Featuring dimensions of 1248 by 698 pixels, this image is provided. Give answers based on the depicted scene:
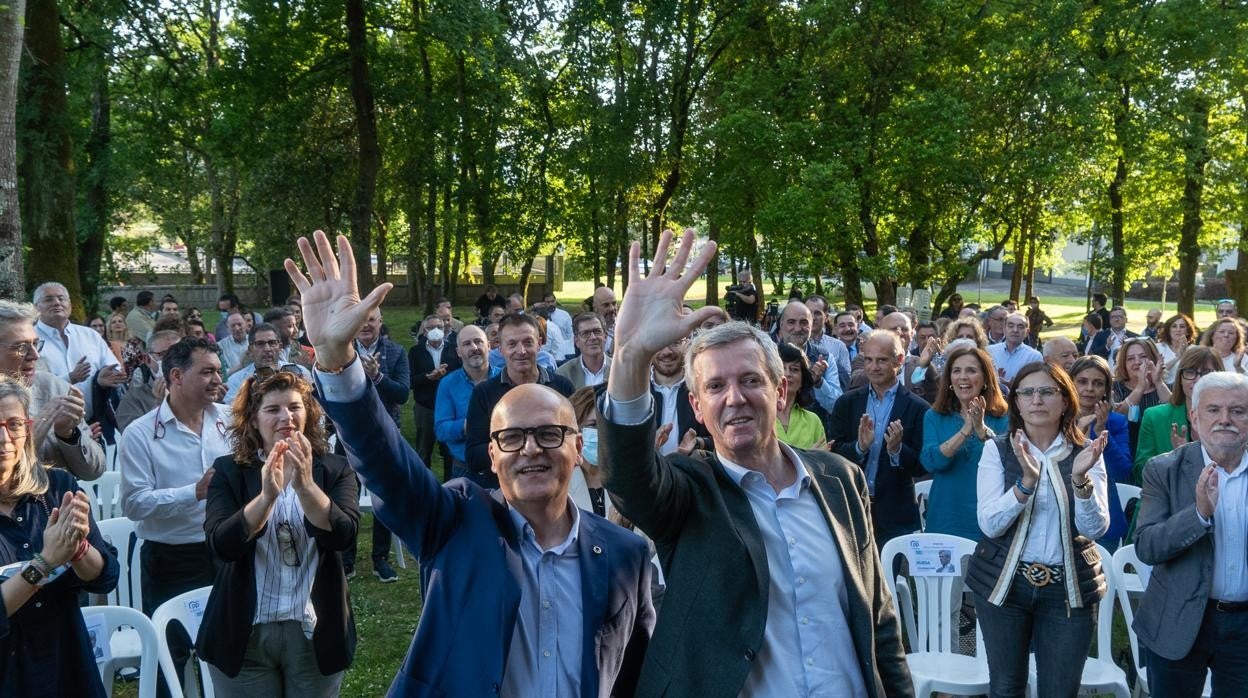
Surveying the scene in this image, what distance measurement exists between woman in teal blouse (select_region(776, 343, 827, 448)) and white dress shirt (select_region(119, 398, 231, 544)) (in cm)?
298

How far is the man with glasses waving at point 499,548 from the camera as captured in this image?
8.10 ft

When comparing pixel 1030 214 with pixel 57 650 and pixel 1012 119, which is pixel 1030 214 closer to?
pixel 1012 119

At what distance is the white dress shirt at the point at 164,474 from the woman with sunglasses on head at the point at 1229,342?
26.5ft

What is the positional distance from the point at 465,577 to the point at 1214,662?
323 centimetres

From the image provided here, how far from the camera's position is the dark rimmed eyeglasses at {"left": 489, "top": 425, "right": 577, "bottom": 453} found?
2625mm

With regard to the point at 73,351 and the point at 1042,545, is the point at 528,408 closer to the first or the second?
the point at 1042,545

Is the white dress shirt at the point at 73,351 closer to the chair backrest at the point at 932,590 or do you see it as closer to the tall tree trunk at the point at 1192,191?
the chair backrest at the point at 932,590

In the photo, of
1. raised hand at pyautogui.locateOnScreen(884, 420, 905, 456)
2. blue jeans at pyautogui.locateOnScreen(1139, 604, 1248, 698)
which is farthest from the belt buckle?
raised hand at pyautogui.locateOnScreen(884, 420, 905, 456)

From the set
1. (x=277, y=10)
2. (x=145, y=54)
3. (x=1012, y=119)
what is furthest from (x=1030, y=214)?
(x=145, y=54)

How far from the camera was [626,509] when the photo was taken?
2334 millimetres

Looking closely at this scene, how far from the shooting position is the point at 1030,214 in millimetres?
22422

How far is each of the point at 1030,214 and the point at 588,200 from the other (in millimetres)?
11302

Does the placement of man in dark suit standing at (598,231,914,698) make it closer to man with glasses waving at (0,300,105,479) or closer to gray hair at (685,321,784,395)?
gray hair at (685,321,784,395)

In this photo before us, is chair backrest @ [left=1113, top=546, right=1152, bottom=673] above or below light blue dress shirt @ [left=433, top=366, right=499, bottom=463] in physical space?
below
